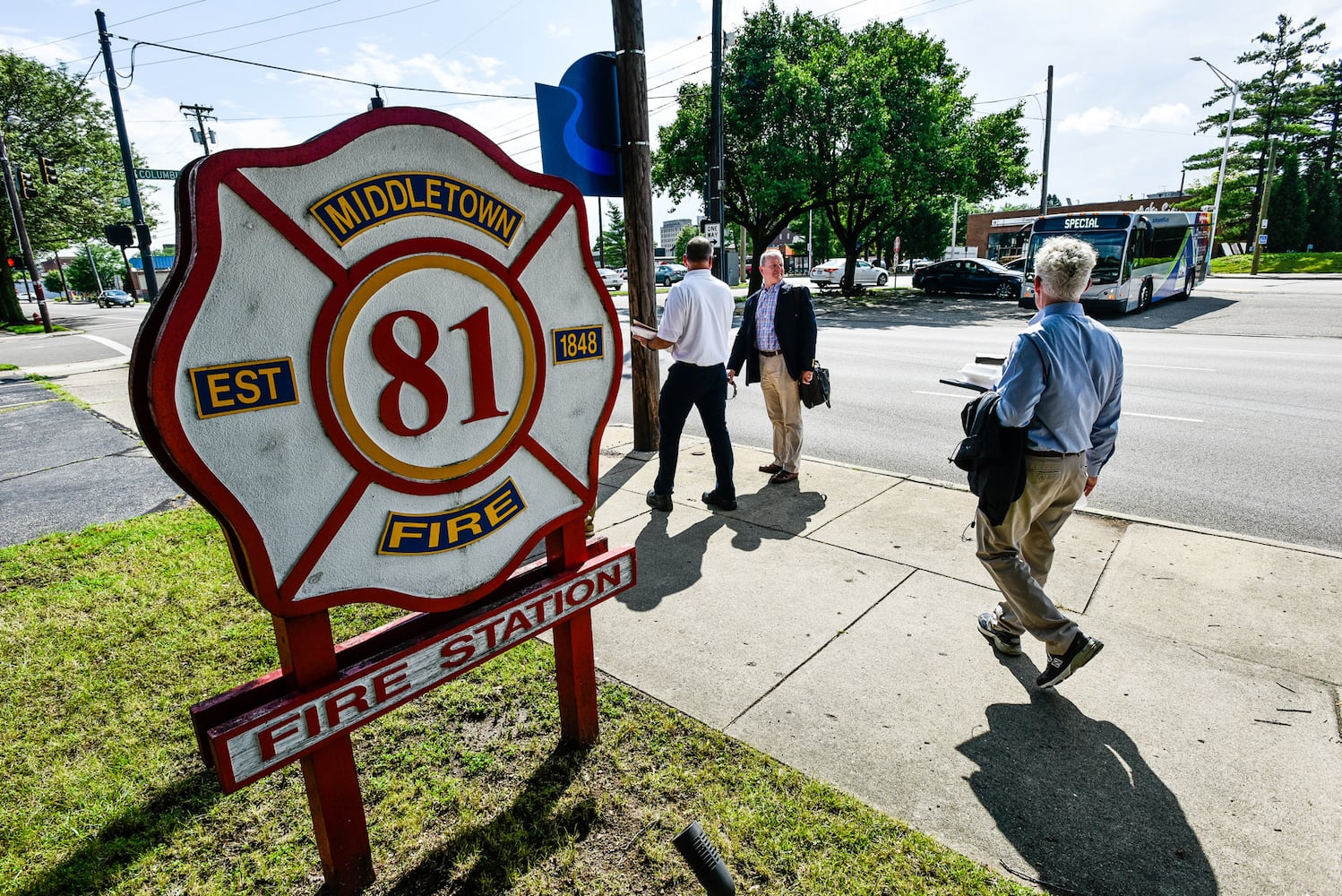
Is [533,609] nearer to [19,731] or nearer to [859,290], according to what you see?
[19,731]

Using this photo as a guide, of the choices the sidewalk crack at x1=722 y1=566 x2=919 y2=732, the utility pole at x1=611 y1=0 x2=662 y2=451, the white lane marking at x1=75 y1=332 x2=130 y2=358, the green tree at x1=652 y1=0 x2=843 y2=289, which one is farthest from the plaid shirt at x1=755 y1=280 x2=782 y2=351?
the green tree at x1=652 y1=0 x2=843 y2=289

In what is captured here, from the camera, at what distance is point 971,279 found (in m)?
27.4

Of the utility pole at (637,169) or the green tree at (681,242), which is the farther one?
the green tree at (681,242)

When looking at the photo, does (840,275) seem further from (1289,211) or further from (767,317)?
(767,317)

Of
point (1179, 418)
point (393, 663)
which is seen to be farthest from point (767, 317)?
point (1179, 418)

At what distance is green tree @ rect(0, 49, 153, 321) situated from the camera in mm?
28875

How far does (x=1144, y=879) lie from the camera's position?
6.66 ft

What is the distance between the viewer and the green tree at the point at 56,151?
2888 centimetres

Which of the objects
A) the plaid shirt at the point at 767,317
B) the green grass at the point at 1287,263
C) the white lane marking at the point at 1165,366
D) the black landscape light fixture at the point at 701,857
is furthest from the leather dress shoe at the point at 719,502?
the green grass at the point at 1287,263

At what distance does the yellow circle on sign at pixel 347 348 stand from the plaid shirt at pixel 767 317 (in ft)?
11.4

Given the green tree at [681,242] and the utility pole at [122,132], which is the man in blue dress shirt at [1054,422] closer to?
the green tree at [681,242]

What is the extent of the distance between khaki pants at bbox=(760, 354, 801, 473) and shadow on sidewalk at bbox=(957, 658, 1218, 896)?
2.97 meters

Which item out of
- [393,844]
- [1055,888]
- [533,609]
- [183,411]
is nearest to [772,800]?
[1055,888]

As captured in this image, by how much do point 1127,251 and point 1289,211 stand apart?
32413 mm
